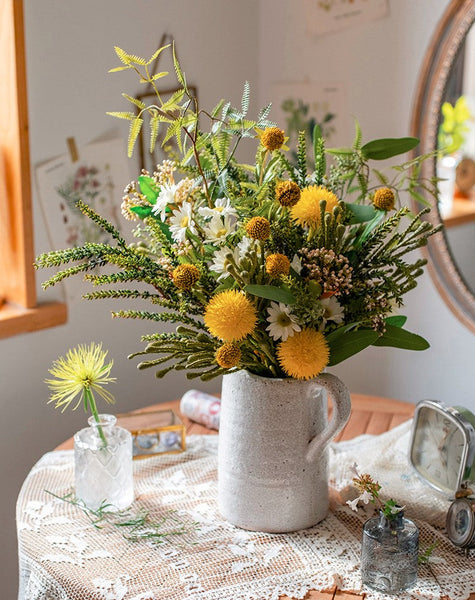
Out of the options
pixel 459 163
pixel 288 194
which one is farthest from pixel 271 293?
pixel 459 163

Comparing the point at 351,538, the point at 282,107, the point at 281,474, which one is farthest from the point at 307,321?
the point at 282,107

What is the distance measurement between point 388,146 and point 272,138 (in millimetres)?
270

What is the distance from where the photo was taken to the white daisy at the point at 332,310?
1.23m

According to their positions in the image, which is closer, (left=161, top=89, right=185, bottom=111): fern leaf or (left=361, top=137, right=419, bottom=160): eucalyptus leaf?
(left=161, top=89, right=185, bottom=111): fern leaf

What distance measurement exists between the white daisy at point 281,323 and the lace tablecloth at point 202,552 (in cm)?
36

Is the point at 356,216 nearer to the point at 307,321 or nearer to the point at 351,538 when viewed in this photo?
the point at 307,321

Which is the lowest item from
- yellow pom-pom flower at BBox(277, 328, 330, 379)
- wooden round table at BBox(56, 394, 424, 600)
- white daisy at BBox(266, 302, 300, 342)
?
wooden round table at BBox(56, 394, 424, 600)

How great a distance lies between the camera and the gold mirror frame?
79.9 inches

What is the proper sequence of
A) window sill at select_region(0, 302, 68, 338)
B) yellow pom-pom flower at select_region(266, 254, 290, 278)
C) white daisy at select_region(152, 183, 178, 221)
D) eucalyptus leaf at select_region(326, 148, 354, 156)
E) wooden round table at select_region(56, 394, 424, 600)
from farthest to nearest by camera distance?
window sill at select_region(0, 302, 68, 338), wooden round table at select_region(56, 394, 424, 600), eucalyptus leaf at select_region(326, 148, 354, 156), white daisy at select_region(152, 183, 178, 221), yellow pom-pom flower at select_region(266, 254, 290, 278)

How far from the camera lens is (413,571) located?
3.94ft

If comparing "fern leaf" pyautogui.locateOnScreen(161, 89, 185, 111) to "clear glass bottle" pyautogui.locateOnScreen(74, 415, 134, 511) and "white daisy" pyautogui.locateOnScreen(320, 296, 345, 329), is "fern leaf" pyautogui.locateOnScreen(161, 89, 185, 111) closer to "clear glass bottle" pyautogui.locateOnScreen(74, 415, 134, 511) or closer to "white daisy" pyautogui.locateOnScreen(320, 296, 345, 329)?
"white daisy" pyautogui.locateOnScreen(320, 296, 345, 329)

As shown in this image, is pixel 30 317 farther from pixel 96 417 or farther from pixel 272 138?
pixel 272 138

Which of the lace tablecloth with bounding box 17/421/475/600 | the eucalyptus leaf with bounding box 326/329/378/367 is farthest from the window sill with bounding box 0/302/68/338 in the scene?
the eucalyptus leaf with bounding box 326/329/378/367

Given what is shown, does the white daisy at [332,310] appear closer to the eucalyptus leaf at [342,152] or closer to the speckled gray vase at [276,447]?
the speckled gray vase at [276,447]
